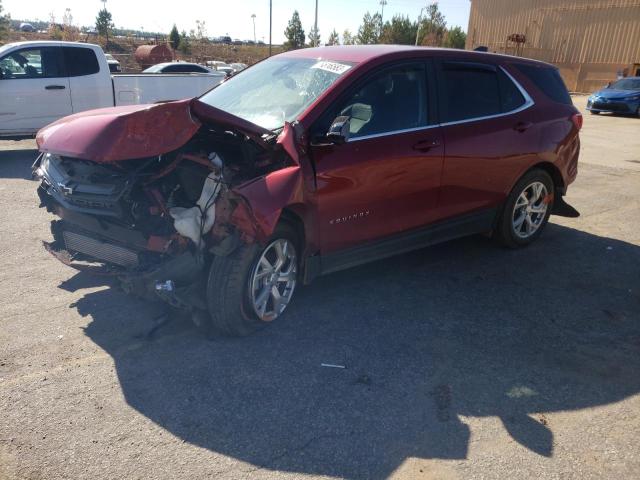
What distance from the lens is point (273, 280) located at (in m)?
3.95

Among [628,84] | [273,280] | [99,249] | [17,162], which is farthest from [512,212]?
[628,84]

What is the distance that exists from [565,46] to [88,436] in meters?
42.5

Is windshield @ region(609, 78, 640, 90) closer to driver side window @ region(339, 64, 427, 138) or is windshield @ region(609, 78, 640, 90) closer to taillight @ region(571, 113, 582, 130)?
taillight @ region(571, 113, 582, 130)

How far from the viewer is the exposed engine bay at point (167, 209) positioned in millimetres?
3541

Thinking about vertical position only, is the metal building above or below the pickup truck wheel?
above

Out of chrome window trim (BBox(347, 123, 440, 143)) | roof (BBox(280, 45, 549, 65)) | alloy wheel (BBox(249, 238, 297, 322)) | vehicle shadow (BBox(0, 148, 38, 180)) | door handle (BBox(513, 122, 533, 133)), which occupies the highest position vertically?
roof (BBox(280, 45, 549, 65))

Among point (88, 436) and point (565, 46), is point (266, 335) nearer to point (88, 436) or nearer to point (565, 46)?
point (88, 436)

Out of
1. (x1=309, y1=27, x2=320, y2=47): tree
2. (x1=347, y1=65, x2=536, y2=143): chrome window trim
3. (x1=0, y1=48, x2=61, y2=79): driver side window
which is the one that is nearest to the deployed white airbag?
(x1=347, y1=65, x2=536, y2=143): chrome window trim

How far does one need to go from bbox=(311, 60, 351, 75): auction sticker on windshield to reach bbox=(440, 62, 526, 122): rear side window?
100cm

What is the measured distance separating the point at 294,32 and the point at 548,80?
5232 cm

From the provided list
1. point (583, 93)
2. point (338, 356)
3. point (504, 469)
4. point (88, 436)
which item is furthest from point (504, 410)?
point (583, 93)

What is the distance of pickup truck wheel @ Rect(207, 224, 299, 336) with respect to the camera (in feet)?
11.8

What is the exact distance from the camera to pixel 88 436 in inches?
112

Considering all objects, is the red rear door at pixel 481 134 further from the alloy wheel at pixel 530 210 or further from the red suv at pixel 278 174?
the alloy wheel at pixel 530 210
